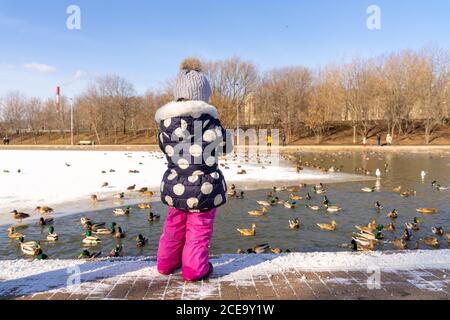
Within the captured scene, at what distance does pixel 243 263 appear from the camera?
4.96 meters

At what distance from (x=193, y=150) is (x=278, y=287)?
1748 millimetres

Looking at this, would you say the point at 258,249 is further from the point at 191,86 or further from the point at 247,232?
the point at 191,86

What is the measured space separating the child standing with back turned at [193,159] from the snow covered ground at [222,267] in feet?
1.71

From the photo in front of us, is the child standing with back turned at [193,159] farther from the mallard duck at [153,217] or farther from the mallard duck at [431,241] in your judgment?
the mallard duck at [431,241]

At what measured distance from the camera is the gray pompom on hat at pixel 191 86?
428cm

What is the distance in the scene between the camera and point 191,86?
427 centimetres

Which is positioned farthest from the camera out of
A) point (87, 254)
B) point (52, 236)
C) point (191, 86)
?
point (52, 236)

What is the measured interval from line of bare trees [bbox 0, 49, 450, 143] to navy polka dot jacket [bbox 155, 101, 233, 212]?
5012 centimetres

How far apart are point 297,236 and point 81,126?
270ft

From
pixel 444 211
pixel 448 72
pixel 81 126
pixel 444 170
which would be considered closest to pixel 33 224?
pixel 444 211

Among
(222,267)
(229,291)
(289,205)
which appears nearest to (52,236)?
(222,267)
